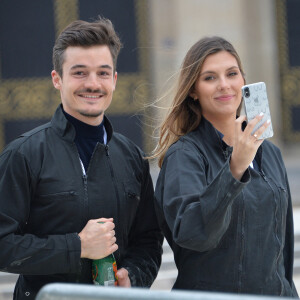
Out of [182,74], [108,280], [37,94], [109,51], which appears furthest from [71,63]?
[37,94]

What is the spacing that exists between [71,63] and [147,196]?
2.10ft

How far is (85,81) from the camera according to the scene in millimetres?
2482

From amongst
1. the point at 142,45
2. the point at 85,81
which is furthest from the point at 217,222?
the point at 142,45

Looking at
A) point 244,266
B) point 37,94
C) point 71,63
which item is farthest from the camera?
point 37,94

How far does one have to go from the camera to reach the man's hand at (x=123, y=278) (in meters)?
2.45

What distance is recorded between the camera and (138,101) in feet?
28.3

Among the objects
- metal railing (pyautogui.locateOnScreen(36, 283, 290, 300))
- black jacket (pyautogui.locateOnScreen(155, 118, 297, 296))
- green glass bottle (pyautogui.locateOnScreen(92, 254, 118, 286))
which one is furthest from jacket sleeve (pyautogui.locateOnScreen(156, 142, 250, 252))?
metal railing (pyautogui.locateOnScreen(36, 283, 290, 300))

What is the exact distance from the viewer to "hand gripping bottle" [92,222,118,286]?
7.75 ft

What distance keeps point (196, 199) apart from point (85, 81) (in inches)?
26.5

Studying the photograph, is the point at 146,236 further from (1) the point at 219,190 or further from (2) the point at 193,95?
(1) the point at 219,190

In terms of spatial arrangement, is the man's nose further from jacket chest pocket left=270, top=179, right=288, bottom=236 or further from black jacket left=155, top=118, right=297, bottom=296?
jacket chest pocket left=270, top=179, right=288, bottom=236

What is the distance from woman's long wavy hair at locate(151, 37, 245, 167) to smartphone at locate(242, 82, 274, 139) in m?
0.33

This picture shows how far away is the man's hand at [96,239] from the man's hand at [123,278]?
0.14m

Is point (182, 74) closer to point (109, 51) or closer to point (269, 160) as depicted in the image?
point (109, 51)
